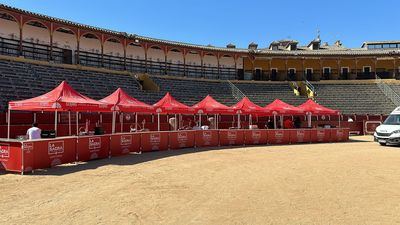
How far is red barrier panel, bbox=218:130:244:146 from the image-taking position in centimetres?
2348

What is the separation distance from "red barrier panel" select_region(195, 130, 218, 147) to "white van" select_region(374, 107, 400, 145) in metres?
10.2

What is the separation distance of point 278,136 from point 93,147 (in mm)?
13731

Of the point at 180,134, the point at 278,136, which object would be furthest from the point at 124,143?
the point at 278,136

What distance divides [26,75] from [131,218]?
23437 millimetres

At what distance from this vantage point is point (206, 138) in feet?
74.6

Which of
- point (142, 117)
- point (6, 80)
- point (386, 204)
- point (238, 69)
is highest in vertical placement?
point (238, 69)

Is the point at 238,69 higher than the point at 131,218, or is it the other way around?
the point at 238,69

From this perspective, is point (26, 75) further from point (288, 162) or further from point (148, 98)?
point (288, 162)

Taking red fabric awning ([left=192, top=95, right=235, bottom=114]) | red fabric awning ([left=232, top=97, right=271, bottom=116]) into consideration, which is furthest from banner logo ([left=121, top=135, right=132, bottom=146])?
red fabric awning ([left=232, top=97, right=271, bottom=116])

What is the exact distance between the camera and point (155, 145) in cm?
1983

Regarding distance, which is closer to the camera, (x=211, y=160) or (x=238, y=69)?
(x=211, y=160)

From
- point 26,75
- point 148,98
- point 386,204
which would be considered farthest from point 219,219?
point 148,98

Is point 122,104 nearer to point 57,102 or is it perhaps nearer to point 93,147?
point 93,147

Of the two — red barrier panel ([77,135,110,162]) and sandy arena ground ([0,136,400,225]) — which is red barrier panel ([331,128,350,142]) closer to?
sandy arena ground ([0,136,400,225])
